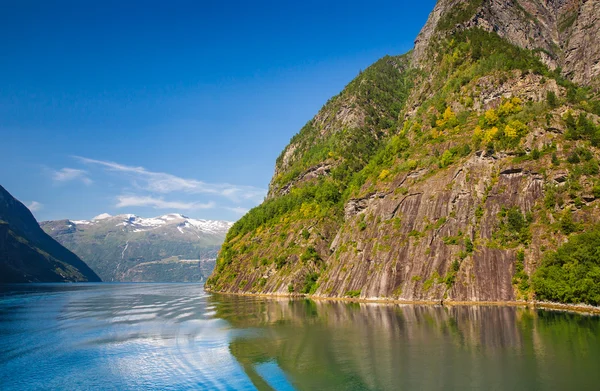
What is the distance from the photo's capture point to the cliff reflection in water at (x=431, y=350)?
27094 mm

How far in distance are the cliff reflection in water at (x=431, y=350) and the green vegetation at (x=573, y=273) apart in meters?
5.43

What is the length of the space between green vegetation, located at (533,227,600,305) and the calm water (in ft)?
17.9

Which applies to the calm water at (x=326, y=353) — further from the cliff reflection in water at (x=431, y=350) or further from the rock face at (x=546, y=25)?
the rock face at (x=546, y=25)

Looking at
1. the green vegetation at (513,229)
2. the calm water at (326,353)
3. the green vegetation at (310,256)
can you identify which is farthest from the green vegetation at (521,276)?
the green vegetation at (310,256)

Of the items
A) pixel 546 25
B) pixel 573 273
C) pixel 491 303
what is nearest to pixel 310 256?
pixel 491 303

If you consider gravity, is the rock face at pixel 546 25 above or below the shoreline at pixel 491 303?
above

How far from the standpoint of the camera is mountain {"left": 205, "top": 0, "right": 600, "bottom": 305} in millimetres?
67188

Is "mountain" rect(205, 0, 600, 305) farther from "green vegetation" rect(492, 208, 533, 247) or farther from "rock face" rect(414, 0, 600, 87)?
"rock face" rect(414, 0, 600, 87)

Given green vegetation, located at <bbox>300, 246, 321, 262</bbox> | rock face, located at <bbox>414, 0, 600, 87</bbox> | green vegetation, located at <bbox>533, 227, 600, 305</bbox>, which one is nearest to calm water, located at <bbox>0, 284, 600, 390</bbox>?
green vegetation, located at <bbox>533, 227, 600, 305</bbox>

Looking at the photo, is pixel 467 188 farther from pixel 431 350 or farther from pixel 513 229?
pixel 431 350

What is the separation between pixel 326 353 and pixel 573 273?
41458mm

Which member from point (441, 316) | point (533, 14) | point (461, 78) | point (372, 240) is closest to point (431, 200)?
point (372, 240)

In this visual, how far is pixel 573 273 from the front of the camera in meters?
55.8

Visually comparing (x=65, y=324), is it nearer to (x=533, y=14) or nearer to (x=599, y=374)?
(x=599, y=374)
